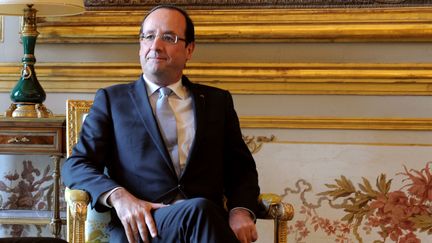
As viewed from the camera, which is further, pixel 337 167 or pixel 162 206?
pixel 337 167

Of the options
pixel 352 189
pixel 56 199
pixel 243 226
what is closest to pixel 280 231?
pixel 243 226

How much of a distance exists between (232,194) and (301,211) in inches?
30.8

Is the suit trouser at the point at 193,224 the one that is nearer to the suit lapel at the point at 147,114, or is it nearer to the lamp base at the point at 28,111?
the suit lapel at the point at 147,114

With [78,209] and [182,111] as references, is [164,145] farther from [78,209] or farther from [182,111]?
[78,209]

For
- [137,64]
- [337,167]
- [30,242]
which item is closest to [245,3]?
[137,64]

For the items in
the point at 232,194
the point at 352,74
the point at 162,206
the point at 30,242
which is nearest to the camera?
the point at 30,242

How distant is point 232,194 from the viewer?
2.39 m

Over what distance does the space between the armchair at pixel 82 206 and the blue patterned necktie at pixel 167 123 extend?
0.99 ft

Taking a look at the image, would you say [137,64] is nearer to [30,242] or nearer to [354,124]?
[354,124]

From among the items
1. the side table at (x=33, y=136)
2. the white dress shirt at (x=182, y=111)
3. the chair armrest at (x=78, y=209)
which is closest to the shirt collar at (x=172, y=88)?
the white dress shirt at (x=182, y=111)

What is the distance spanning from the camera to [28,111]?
2.98 meters

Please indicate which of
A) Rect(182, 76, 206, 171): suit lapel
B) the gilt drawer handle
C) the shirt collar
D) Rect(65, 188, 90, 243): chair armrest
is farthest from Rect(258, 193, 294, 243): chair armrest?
the gilt drawer handle

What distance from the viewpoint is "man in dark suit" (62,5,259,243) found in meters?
2.25

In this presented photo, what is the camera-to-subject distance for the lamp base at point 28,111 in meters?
2.97
